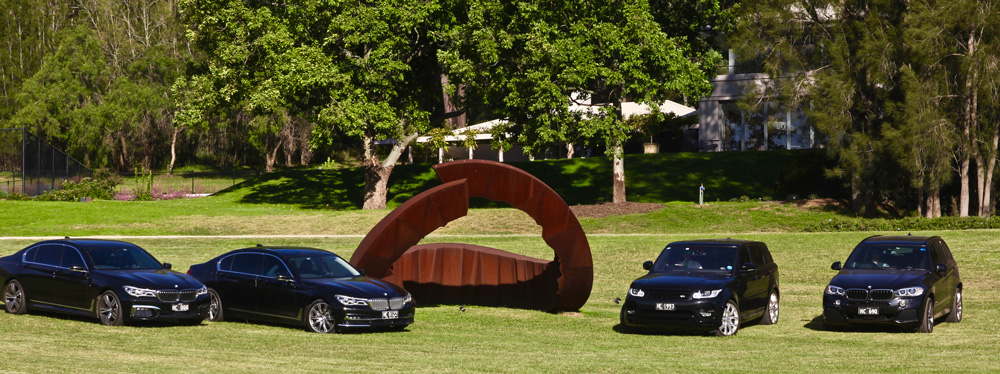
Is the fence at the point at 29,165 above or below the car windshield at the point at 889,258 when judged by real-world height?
above

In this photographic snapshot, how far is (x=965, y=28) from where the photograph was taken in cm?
3584

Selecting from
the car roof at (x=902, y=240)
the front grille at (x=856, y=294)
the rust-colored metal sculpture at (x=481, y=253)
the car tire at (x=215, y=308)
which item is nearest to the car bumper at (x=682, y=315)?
the front grille at (x=856, y=294)

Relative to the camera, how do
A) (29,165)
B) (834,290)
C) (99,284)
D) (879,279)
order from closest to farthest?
1. (99,284)
2. (879,279)
3. (834,290)
4. (29,165)

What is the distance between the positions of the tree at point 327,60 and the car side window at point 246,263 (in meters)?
24.6

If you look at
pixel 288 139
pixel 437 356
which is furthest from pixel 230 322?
pixel 288 139

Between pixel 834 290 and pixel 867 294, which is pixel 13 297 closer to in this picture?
pixel 834 290

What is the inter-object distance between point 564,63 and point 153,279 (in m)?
26.8

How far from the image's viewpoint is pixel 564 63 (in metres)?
41.7

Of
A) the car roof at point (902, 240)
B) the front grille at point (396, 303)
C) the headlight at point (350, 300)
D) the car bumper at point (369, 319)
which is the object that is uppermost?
the car roof at point (902, 240)

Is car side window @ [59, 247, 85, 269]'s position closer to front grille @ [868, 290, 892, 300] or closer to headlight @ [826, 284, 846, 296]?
headlight @ [826, 284, 846, 296]

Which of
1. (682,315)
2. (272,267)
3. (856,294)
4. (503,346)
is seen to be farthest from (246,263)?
(856,294)

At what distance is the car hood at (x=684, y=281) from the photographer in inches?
662

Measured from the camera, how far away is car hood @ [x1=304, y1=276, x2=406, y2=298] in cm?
1675

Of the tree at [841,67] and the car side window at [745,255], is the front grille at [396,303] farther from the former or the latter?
the tree at [841,67]
